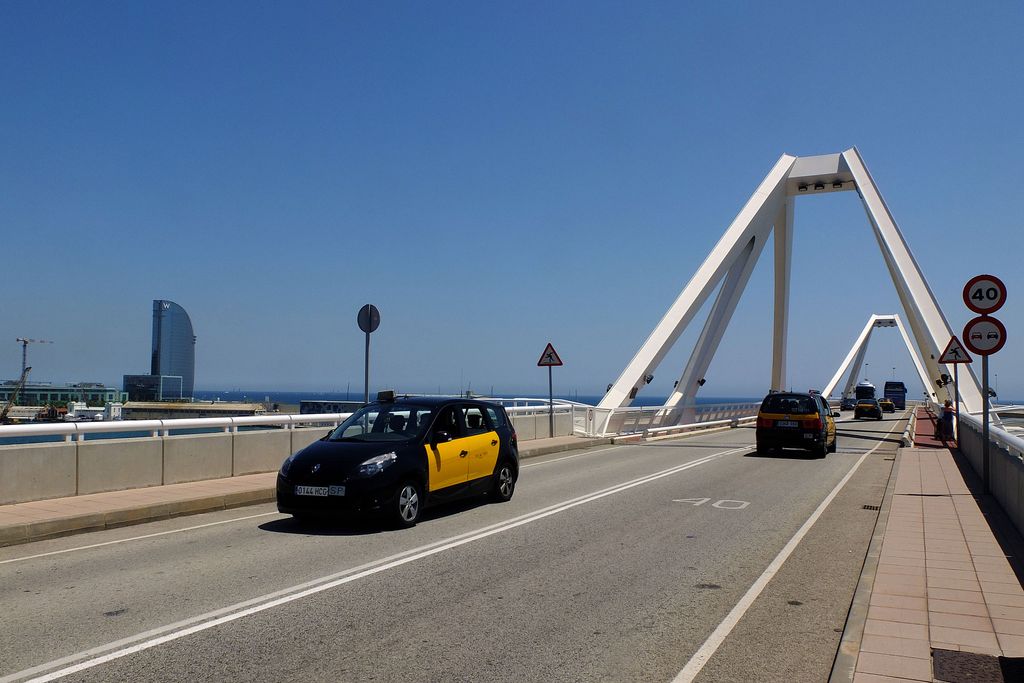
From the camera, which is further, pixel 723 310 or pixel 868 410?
pixel 868 410

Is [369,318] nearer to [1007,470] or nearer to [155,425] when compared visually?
[155,425]

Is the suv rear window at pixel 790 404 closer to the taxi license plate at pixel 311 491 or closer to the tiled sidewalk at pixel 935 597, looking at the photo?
the tiled sidewalk at pixel 935 597

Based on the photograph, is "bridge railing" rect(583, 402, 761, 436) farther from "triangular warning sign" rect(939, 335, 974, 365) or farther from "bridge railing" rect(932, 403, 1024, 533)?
"bridge railing" rect(932, 403, 1024, 533)

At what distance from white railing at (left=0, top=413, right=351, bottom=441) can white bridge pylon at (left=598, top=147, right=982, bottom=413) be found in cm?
2381

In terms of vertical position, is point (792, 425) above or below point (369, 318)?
below

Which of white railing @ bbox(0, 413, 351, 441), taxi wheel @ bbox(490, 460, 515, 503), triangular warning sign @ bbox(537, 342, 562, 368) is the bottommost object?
taxi wheel @ bbox(490, 460, 515, 503)

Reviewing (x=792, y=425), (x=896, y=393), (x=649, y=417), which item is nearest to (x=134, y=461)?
(x=792, y=425)

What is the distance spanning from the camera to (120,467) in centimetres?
1188

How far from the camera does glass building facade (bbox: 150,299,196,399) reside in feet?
227

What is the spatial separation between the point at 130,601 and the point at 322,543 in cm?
276

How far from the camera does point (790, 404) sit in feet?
73.7

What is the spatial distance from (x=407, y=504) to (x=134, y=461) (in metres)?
4.79

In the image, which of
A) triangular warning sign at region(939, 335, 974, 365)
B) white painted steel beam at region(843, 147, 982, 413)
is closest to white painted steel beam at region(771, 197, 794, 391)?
white painted steel beam at region(843, 147, 982, 413)

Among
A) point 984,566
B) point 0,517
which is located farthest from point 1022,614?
point 0,517
